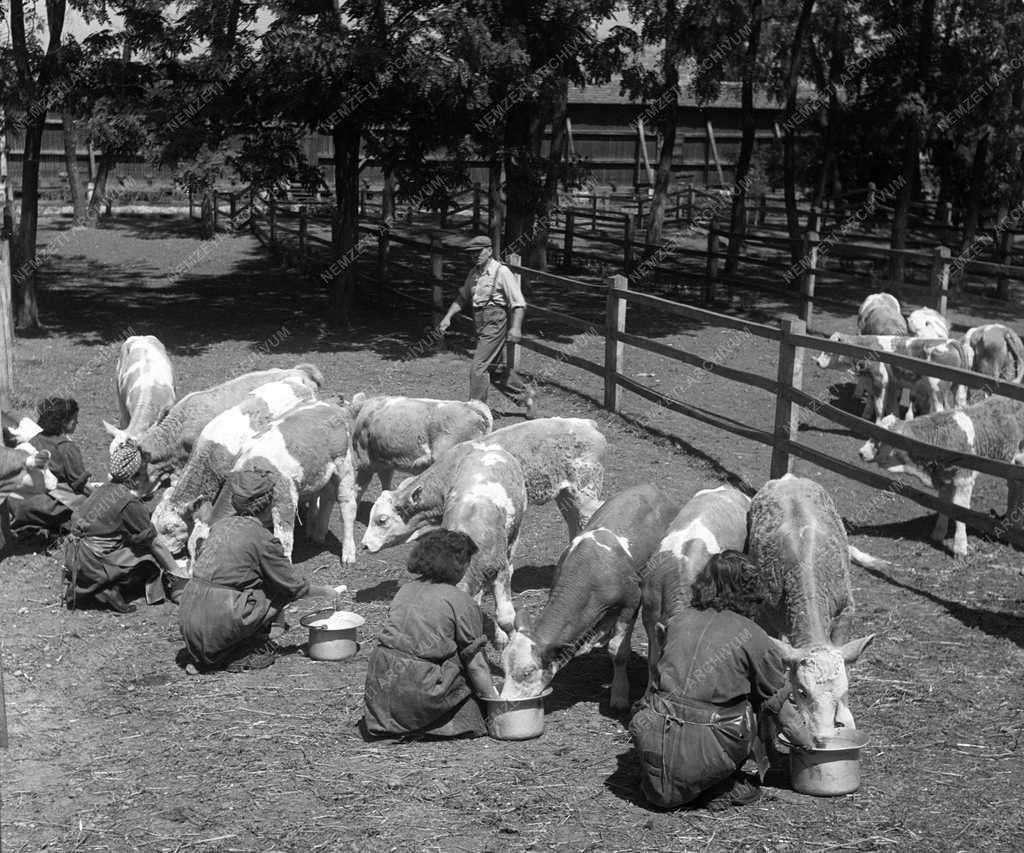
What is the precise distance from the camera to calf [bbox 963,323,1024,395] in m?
13.8

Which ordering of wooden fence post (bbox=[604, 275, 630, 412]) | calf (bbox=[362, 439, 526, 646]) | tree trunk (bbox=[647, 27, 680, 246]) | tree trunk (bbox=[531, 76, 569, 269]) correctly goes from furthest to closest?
tree trunk (bbox=[647, 27, 680, 246]) < tree trunk (bbox=[531, 76, 569, 269]) < wooden fence post (bbox=[604, 275, 630, 412]) < calf (bbox=[362, 439, 526, 646])

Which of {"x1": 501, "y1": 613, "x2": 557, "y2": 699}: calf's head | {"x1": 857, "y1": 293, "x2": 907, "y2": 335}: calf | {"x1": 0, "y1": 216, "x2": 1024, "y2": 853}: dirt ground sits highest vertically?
{"x1": 857, "y1": 293, "x2": 907, "y2": 335}: calf

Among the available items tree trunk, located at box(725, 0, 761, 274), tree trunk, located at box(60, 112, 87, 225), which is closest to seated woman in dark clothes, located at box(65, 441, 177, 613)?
tree trunk, located at box(725, 0, 761, 274)

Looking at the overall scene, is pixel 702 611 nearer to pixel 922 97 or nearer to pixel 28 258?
pixel 28 258

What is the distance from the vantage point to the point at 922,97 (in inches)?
881

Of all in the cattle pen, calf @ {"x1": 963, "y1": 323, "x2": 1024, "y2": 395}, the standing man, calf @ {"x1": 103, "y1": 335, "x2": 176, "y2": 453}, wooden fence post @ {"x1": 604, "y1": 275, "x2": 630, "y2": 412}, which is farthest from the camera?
calf @ {"x1": 963, "y1": 323, "x2": 1024, "y2": 395}

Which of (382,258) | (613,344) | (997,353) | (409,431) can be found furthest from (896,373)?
(382,258)

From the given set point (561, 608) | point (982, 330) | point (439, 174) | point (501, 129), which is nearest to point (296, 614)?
point (561, 608)

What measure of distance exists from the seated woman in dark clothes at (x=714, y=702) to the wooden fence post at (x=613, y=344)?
304 inches

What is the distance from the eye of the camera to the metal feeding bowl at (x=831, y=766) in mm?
5707

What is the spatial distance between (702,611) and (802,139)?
2736cm

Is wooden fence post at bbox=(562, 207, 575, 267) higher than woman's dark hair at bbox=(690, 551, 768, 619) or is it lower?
higher

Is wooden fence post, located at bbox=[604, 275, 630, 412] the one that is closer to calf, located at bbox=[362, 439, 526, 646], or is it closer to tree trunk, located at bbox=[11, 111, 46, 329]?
calf, located at bbox=[362, 439, 526, 646]

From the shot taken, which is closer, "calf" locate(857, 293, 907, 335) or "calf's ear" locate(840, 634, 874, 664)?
"calf's ear" locate(840, 634, 874, 664)
